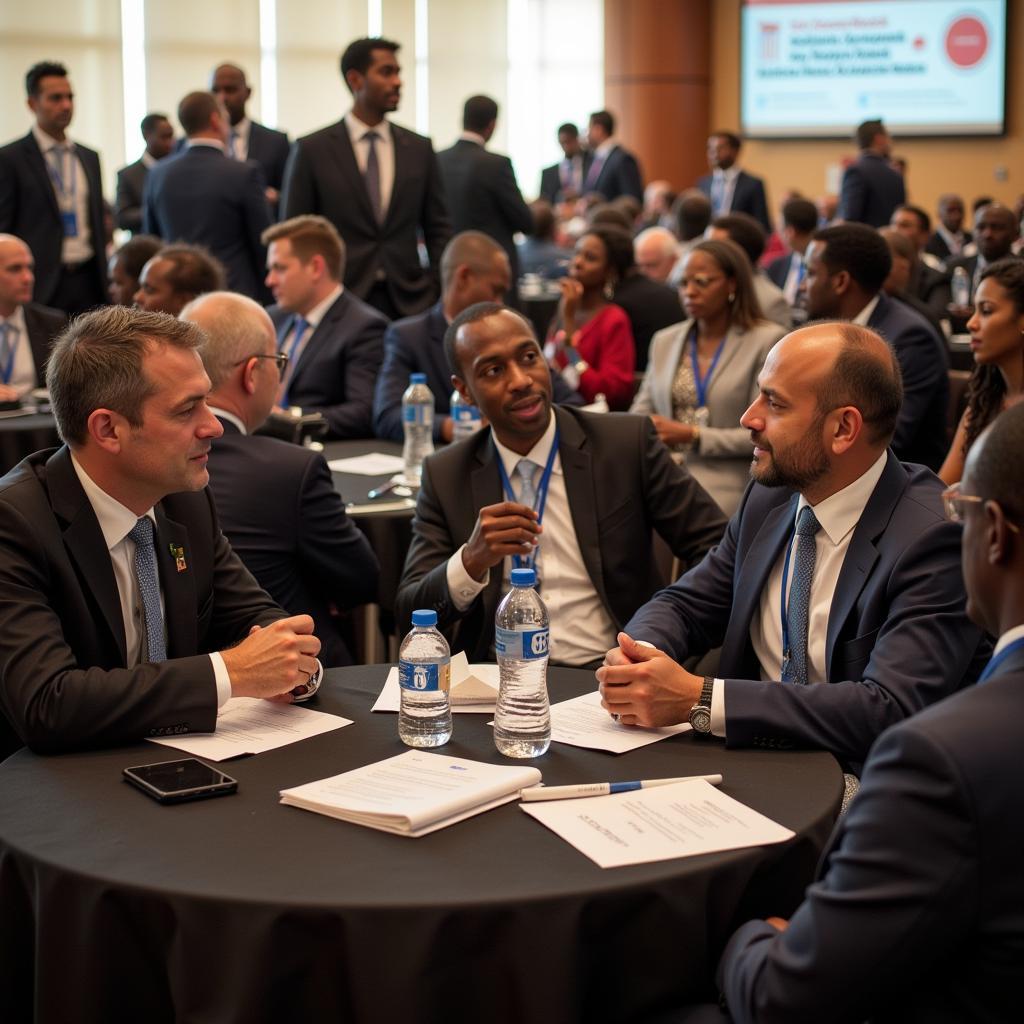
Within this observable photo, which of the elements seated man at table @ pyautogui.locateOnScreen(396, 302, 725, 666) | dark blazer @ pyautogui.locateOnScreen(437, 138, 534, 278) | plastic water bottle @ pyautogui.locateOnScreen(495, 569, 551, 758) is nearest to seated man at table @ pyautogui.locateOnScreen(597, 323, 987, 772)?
plastic water bottle @ pyautogui.locateOnScreen(495, 569, 551, 758)

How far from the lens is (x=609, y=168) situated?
47.0ft

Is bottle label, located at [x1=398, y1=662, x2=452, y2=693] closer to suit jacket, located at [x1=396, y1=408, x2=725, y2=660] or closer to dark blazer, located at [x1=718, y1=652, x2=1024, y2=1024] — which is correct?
dark blazer, located at [x1=718, y1=652, x2=1024, y2=1024]

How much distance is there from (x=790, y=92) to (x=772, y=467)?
15.5 metres

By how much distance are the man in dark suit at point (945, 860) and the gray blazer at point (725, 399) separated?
10.6 ft

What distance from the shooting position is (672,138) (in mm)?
17531

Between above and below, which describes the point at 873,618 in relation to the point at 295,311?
below

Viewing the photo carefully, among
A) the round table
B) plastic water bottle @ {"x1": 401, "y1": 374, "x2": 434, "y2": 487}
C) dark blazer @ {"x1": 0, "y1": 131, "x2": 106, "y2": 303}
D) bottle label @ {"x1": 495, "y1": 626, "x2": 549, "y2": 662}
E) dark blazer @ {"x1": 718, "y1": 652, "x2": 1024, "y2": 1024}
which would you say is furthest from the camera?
dark blazer @ {"x1": 0, "y1": 131, "x2": 106, "y2": 303}

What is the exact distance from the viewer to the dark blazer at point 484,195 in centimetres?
841

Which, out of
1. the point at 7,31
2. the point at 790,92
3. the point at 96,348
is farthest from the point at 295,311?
the point at 790,92

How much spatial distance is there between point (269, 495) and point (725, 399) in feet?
7.06

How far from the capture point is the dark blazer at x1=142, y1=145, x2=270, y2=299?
7.12 meters

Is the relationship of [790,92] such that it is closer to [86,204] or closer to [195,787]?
[86,204]

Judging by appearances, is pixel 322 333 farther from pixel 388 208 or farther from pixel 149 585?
pixel 149 585

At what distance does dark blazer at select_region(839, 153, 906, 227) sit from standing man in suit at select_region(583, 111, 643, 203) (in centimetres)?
310
